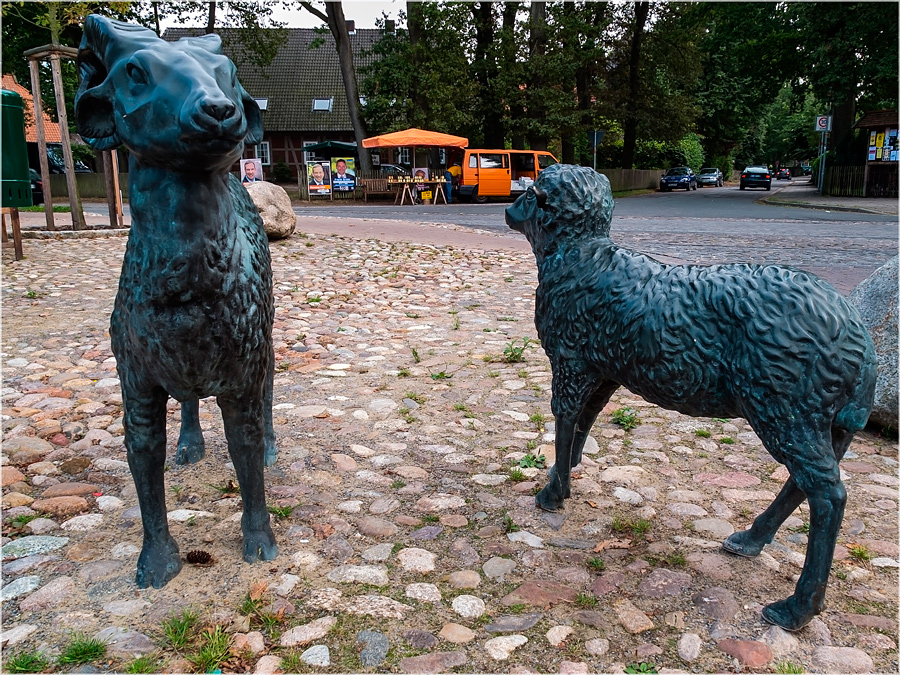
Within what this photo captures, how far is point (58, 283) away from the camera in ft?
27.8

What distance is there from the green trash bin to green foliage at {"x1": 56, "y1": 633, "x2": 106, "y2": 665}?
945 centimetres

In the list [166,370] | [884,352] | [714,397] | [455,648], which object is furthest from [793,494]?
[166,370]

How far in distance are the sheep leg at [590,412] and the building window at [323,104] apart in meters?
40.7

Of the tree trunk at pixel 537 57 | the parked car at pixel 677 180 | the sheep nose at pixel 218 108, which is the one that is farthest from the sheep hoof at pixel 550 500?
the parked car at pixel 677 180

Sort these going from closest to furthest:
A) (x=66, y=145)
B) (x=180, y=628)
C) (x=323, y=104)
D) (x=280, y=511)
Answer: (x=180, y=628)
(x=280, y=511)
(x=66, y=145)
(x=323, y=104)

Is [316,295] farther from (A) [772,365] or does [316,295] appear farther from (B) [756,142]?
(B) [756,142]

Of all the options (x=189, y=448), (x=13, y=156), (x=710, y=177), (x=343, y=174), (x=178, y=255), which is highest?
(x=710, y=177)

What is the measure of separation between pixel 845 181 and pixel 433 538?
3194 cm

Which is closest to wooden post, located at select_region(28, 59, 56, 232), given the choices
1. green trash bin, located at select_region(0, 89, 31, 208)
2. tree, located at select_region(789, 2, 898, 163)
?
green trash bin, located at select_region(0, 89, 31, 208)

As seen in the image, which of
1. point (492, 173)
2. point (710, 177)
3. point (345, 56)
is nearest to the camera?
point (345, 56)

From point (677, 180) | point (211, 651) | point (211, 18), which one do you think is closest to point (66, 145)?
point (211, 651)

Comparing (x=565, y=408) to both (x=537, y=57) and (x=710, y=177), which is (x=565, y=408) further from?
(x=710, y=177)

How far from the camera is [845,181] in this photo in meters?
28.9

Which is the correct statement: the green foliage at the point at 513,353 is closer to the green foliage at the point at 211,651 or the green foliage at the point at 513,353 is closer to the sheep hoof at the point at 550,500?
the sheep hoof at the point at 550,500
